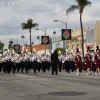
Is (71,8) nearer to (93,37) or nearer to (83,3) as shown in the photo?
(83,3)

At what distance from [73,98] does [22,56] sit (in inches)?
1064

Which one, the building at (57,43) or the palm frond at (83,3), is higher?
the palm frond at (83,3)

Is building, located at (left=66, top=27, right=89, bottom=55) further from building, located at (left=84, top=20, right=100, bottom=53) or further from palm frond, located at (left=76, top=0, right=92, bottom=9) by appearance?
palm frond, located at (left=76, top=0, right=92, bottom=9)

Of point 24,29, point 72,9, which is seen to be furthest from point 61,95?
point 24,29

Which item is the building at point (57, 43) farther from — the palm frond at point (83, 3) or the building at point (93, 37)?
the palm frond at point (83, 3)

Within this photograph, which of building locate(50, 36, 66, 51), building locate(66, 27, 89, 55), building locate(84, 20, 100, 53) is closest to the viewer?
building locate(84, 20, 100, 53)

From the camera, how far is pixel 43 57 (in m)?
39.3

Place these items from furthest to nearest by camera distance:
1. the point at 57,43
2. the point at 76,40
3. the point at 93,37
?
the point at 57,43 < the point at 76,40 < the point at 93,37

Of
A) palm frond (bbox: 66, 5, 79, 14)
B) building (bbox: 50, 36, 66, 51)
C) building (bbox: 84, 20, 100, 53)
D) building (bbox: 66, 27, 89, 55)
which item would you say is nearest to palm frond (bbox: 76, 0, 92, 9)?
palm frond (bbox: 66, 5, 79, 14)

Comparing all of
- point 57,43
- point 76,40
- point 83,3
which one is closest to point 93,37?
point 76,40

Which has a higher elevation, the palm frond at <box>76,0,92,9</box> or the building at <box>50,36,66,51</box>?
the palm frond at <box>76,0,92,9</box>

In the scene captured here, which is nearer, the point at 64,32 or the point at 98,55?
the point at 98,55

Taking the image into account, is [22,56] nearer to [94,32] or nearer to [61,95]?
[61,95]

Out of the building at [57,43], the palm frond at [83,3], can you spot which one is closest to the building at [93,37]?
the palm frond at [83,3]
